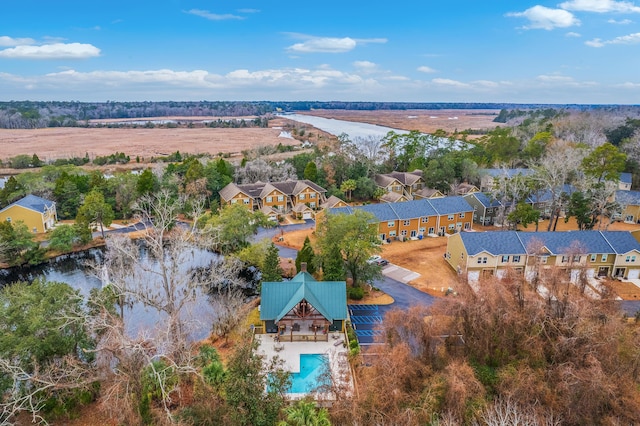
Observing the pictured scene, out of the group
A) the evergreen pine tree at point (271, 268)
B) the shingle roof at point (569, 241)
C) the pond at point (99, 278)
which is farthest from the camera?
the shingle roof at point (569, 241)

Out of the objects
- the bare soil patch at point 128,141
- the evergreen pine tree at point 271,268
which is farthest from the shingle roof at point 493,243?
the bare soil patch at point 128,141

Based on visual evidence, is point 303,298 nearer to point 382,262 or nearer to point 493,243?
point 382,262

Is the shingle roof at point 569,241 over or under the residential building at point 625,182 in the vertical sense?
under

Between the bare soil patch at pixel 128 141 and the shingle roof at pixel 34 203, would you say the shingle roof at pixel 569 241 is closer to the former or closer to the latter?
the shingle roof at pixel 34 203

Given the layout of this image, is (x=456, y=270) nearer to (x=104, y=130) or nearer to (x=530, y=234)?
(x=530, y=234)

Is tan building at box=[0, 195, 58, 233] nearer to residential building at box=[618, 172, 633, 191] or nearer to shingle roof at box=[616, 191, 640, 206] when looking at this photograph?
shingle roof at box=[616, 191, 640, 206]

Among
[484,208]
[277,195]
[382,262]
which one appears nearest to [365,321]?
[382,262]
